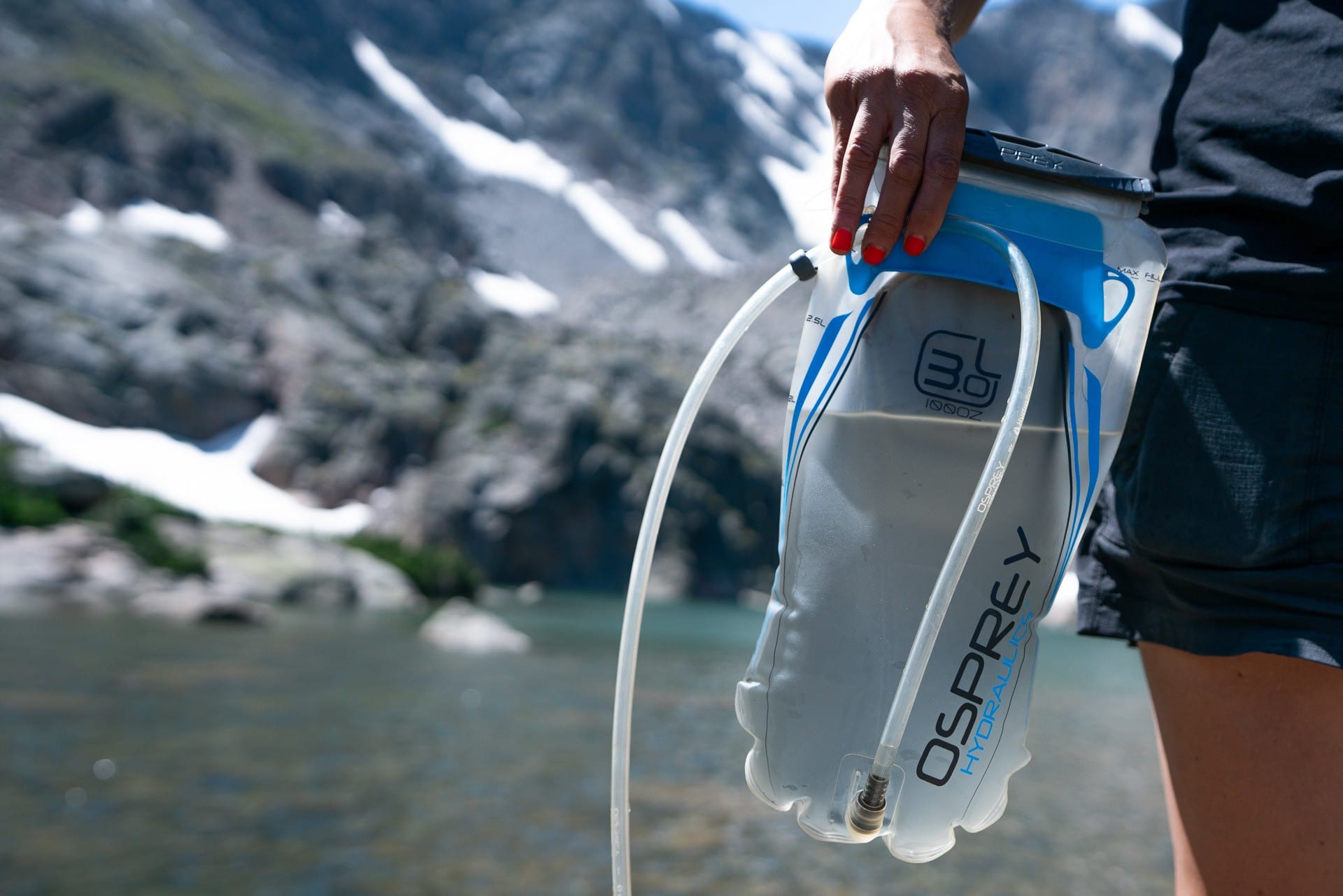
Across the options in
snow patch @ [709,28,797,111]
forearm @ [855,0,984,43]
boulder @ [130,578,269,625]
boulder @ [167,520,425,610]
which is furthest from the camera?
snow patch @ [709,28,797,111]

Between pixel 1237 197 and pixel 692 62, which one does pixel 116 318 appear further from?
pixel 692 62

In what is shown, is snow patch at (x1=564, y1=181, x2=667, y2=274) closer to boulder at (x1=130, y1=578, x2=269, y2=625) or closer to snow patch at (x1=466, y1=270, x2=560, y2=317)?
snow patch at (x1=466, y1=270, x2=560, y2=317)

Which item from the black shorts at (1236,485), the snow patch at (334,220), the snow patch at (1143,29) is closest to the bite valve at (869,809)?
the black shorts at (1236,485)

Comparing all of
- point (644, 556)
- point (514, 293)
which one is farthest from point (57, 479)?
point (514, 293)

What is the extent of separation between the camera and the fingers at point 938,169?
92 centimetres

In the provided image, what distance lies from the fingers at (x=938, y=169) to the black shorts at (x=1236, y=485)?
11.4 inches

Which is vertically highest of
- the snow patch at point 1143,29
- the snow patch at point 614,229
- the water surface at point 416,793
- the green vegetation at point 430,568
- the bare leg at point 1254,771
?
the snow patch at point 1143,29

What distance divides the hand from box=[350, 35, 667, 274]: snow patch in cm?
8278

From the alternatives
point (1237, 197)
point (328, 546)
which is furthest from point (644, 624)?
point (1237, 197)

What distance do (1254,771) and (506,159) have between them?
306 feet

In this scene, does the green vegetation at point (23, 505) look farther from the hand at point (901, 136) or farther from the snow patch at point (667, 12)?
the snow patch at point (667, 12)

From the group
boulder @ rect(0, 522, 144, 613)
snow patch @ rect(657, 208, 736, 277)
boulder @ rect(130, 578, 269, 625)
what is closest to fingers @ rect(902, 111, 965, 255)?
boulder @ rect(130, 578, 269, 625)

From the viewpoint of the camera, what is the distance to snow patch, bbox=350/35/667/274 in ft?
279

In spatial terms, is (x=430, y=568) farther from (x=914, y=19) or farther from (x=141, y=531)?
(x=914, y=19)
